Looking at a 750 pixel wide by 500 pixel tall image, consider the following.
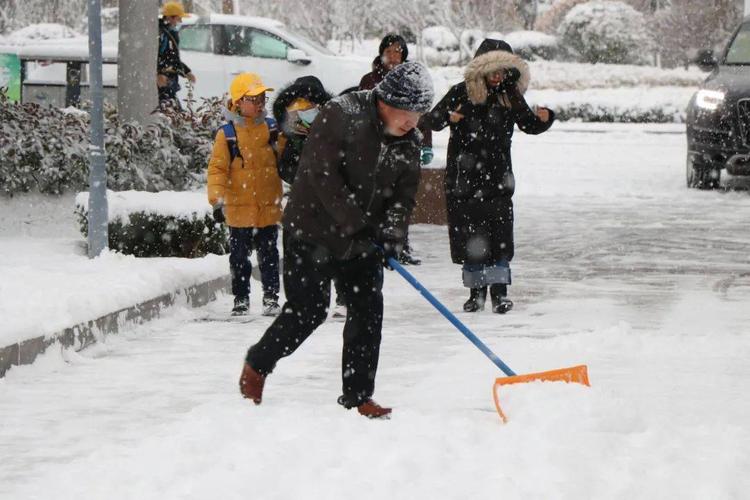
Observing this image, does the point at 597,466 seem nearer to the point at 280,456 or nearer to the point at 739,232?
the point at 280,456

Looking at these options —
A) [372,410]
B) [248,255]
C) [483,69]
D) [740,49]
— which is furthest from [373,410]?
[740,49]

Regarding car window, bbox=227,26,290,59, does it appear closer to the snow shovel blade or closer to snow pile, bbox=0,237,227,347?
snow pile, bbox=0,237,227,347

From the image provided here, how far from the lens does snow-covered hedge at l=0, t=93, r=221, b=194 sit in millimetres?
12867

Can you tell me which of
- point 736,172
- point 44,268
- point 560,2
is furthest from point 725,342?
point 560,2

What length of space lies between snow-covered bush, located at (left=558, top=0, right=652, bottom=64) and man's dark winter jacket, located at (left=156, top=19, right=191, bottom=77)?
3590 cm

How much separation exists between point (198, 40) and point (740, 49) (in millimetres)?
7051

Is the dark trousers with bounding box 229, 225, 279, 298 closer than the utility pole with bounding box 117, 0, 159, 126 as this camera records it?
Yes

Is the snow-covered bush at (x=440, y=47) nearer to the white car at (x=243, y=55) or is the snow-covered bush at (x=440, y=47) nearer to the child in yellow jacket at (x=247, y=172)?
the white car at (x=243, y=55)

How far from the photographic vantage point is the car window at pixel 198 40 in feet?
66.1

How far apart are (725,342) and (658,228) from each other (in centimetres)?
626

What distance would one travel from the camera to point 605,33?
50.5 metres

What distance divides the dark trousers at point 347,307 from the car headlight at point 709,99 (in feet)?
39.4

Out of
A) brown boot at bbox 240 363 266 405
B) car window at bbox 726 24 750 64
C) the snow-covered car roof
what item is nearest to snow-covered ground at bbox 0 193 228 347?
brown boot at bbox 240 363 266 405

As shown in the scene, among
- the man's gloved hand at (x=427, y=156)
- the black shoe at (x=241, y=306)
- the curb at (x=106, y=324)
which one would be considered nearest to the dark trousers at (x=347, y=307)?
the curb at (x=106, y=324)
